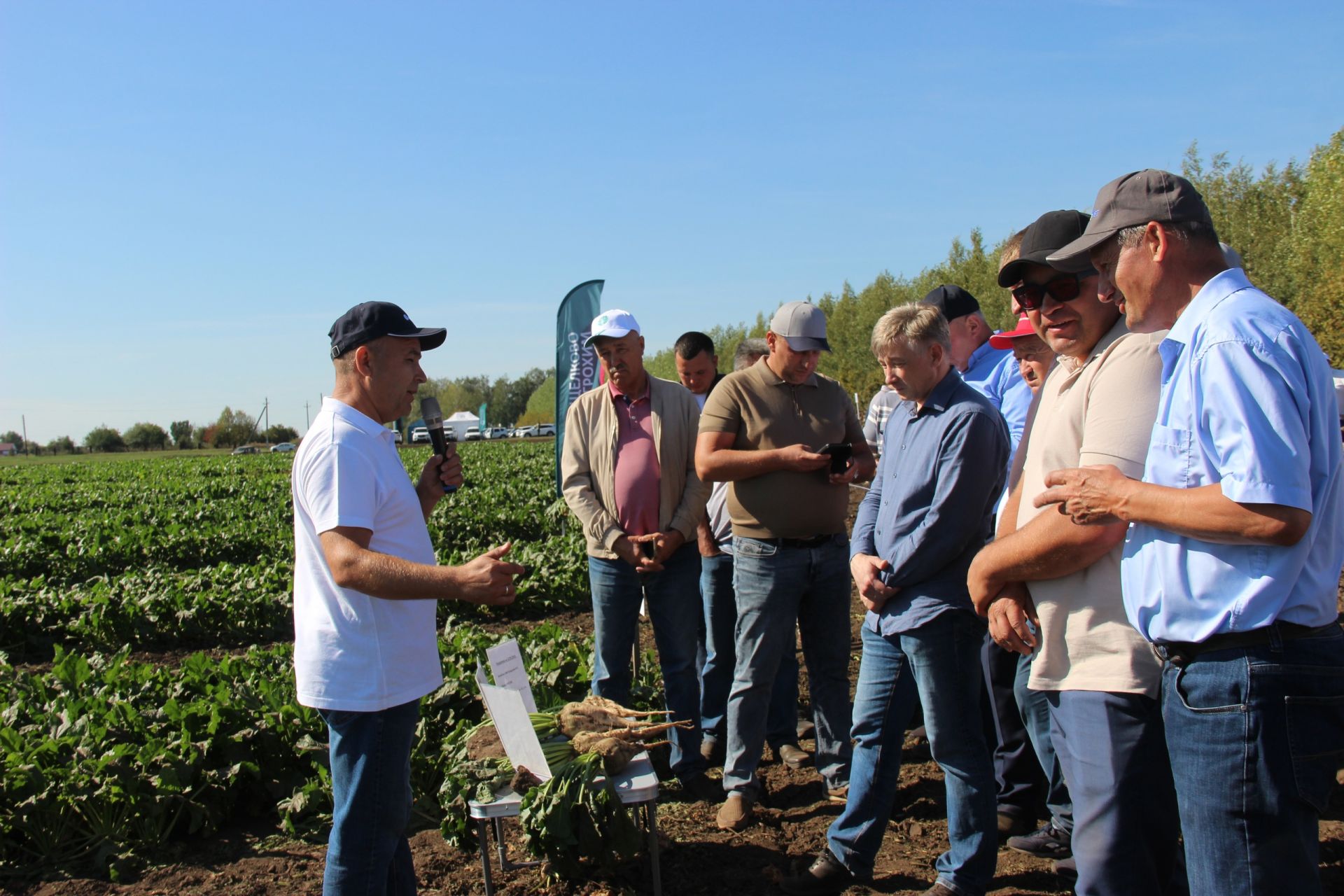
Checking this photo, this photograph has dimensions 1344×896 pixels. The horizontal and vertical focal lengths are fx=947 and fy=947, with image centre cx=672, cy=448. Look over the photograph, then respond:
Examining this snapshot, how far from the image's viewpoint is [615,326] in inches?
194

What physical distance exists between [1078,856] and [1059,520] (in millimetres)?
891

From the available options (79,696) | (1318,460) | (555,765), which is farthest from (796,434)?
(79,696)

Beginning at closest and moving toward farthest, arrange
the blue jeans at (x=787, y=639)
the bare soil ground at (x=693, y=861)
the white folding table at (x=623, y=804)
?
the white folding table at (x=623, y=804)
the bare soil ground at (x=693, y=861)
the blue jeans at (x=787, y=639)

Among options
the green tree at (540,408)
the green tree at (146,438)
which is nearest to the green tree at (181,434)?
the green tree at (146,438)

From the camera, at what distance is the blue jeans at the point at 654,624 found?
488 centimetres

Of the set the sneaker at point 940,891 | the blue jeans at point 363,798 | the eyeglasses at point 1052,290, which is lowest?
the sneaker at point 940,891

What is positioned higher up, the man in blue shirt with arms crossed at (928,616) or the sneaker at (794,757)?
the man in blue shirt with arms crossed at (928,616)

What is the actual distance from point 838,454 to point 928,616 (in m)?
1.22

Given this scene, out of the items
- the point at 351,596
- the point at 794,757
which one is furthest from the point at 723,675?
the point at 351,596

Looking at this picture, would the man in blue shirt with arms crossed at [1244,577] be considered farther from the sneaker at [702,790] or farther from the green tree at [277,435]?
the green tree at [277,435]

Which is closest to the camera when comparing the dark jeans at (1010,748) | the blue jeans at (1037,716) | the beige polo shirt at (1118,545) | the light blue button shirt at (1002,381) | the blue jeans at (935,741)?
the beige polo shirt at (1118,545)

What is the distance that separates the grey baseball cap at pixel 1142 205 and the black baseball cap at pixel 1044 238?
0.40 metres

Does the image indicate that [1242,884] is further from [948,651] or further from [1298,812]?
[948,651]

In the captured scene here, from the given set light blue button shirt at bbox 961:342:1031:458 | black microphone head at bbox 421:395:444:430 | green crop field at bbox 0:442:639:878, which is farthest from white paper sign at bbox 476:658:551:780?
light blue button shirt at bbox 961:342:1031:458
